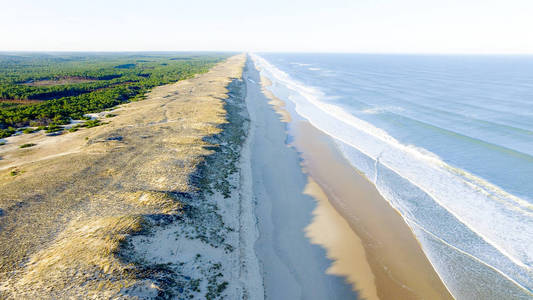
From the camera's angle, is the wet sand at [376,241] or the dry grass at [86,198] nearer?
the dry grass at [86,198]

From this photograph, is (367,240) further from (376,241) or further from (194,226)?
(194,226)

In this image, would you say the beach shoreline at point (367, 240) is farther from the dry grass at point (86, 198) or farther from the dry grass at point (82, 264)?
the dry grass at point (82, 264)

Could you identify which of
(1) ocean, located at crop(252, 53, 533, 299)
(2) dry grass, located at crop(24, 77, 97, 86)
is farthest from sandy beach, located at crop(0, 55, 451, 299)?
(2) dry grass, located at crop(24, 77, 97, 86)

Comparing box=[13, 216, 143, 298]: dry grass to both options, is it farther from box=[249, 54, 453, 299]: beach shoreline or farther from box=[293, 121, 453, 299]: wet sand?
box=[293, 121, 453, 299]: wet sand

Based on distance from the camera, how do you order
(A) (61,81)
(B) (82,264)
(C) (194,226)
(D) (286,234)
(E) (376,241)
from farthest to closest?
(A) (61,81)
(D) (286,234)
(E) (376,241)
(C) (194,226)
(B) (82,264)

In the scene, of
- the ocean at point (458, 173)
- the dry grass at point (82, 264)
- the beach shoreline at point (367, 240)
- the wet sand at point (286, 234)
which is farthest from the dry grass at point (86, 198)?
the ocean at point (458, 173)

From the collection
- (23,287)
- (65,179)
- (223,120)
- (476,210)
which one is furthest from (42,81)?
(476,210)

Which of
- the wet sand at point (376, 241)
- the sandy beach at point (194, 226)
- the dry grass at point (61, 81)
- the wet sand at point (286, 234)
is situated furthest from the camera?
the dry grass at point (61, 81)

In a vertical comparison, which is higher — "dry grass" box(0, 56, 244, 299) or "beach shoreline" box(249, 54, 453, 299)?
"dry grass" box(0, 56, 244, 299)

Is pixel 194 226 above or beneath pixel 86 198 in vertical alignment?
beneath

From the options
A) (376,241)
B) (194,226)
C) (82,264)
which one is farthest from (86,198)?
(376,241)
